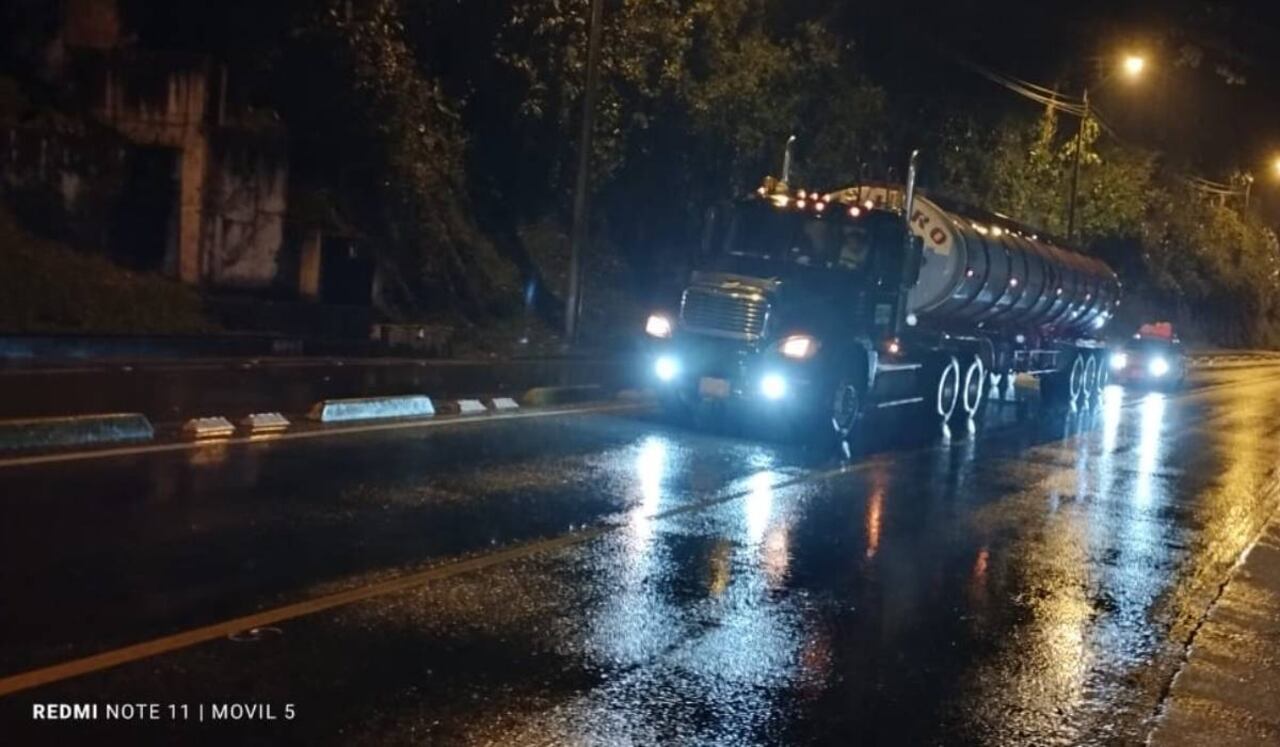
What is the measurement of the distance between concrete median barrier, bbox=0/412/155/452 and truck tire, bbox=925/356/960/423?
1164cm

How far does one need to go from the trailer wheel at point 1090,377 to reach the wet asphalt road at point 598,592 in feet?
41.6

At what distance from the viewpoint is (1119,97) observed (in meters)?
56.0

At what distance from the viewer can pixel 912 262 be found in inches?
712

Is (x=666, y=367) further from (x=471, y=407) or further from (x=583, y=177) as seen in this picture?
(x=583, y=177)

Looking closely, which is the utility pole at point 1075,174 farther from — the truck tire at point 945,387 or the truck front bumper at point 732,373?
the truck front bumper at point 732,373

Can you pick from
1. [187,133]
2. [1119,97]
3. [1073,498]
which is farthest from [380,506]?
[1119,97]

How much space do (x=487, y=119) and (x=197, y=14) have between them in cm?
686

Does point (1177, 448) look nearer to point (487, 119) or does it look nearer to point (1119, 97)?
point (487, 119)

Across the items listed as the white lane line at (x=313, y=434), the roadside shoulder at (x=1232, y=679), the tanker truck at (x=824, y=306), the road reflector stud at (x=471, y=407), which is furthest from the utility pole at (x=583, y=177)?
the roadside shoulder at (x=1232, y=679)

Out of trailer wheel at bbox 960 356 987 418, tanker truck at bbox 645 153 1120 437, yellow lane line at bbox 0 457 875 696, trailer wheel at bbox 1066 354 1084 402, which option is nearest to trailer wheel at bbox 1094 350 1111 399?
trailer wheel at bbox 1066 354 1084 402

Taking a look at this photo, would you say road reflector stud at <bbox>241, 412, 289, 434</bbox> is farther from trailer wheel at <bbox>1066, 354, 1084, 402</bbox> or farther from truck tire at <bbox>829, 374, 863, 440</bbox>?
trailer wheel at <bbox>1066, 354, 1084, 402</bbox>

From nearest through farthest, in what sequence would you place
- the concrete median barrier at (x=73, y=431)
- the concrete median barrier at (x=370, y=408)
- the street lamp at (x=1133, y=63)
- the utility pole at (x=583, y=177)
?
the concrete median barrier at (x=73, y=431), the concrete median barrier at (x=370, y=408), the utility pole at (x=583, y=177), the street lamp at (x=1133, y=63)

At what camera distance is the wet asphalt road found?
5.98 meters

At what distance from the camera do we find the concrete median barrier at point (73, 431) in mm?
11641
